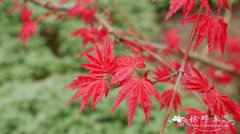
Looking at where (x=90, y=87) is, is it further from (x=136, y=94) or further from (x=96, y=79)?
(x=136, y=94)

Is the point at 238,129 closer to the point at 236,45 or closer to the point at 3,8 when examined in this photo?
the point at 236,45

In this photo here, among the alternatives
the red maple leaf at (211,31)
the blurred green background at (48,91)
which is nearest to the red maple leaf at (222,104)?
the red maple leaf at (211,31)

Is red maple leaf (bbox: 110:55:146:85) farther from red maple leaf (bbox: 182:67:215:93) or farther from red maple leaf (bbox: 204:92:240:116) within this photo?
red maple leaf (bbox: 204:92:240:116)

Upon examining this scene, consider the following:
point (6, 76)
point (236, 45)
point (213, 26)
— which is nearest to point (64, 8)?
point (213, 26)

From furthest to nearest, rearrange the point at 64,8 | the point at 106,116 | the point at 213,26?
the point at 106,116, the point at 64,8, the point at 213,26

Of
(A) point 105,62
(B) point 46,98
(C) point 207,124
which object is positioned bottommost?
(B) point 46,98

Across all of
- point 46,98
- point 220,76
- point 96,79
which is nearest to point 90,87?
point 96,79
